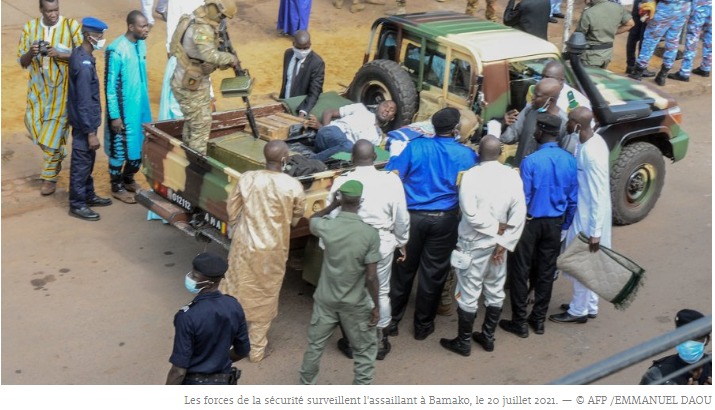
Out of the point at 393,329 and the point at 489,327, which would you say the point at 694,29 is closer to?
the point at 489,327

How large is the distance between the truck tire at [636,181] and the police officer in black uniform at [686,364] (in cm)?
390

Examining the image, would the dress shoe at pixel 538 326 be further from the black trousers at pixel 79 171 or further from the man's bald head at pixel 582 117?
the black trousers at pixel 79 171

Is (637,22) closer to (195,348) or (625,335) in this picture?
(625,335)

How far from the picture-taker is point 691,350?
5.30 meters

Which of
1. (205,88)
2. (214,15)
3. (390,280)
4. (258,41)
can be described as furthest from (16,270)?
(258,41)

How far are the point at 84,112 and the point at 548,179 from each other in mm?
4357

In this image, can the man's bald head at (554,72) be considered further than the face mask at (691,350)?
Yes

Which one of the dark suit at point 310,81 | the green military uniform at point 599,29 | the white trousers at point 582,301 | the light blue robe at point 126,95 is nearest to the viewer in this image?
the white trousers at point 582,301

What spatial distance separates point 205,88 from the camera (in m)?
8.19

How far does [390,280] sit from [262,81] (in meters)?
6.14

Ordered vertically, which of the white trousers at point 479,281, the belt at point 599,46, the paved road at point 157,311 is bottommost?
the paved road at point 157,311

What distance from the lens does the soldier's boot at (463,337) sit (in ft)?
23.6

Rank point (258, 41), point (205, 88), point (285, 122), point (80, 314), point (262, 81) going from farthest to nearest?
point (258, 41), point (262, 81), point (285, 122), point (205, 88), point (80, 314)

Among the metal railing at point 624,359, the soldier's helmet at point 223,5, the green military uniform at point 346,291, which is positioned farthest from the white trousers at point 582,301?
the metal railing at point 624,359
